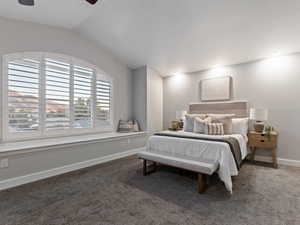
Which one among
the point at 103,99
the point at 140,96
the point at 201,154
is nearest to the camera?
the point at 201,154

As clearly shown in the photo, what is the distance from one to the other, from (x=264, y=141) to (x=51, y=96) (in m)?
4.53

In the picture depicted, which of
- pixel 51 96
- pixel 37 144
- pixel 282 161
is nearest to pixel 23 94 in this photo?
pixel 51 96

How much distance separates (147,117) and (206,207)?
10.0 ft

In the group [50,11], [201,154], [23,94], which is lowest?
[201,154]

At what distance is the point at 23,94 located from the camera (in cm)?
290

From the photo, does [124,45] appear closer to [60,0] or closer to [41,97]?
[60,0]

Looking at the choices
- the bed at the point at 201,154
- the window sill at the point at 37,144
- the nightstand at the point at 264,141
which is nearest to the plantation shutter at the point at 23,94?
the window sill at the point at 37,144

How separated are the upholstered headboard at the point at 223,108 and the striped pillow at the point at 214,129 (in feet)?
3.31

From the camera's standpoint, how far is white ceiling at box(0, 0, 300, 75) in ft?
8.25

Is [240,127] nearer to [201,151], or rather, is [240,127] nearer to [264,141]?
[264,141]

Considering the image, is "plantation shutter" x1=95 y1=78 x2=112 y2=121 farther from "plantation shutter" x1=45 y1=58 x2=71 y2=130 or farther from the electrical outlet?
the electrical outlet

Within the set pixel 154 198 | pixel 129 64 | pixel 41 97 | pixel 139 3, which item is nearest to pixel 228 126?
pixel 154 198

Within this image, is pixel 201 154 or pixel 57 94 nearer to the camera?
pixel 201 154

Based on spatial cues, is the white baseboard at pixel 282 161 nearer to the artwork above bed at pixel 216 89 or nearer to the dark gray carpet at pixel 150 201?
Answer: the dark gray carpet at pixel 150 201
